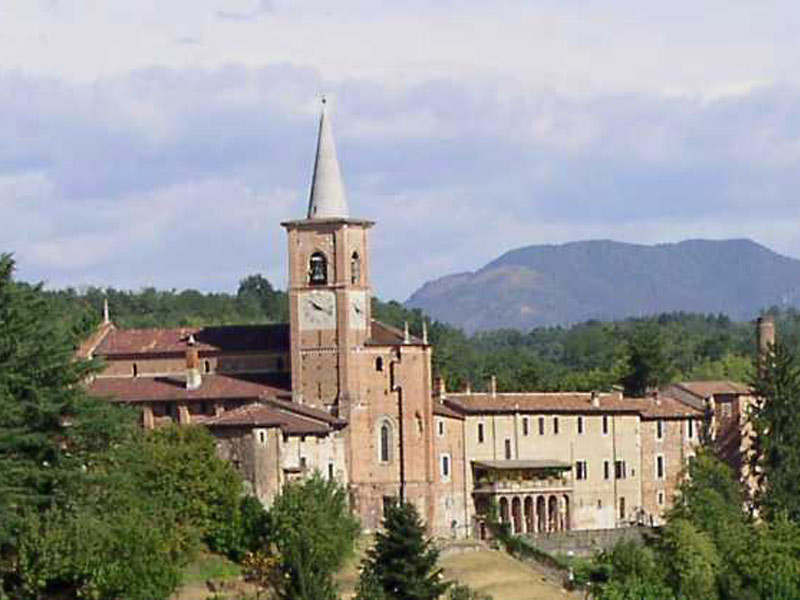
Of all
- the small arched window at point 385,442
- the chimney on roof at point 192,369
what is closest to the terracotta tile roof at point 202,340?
the chimney on roof at point 192,369

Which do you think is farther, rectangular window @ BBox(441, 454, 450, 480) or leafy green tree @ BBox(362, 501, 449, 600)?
rectangular window @ BBox(441, 454, 450, 480)

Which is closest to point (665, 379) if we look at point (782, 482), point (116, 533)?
point (782, 482)

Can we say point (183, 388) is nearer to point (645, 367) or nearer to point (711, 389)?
point (711, 389)

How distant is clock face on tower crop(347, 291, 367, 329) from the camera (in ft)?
289

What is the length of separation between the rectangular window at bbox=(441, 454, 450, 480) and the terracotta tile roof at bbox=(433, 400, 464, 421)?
5.09ft

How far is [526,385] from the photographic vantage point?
122m

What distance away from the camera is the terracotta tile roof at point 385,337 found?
3492 inches

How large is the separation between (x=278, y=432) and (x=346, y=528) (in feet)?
17.1

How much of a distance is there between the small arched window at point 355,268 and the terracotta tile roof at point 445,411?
19.9 ft

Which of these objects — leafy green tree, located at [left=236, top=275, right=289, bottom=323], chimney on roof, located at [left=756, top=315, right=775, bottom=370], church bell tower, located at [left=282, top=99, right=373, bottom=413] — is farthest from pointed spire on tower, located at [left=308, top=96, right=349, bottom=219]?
leafy green tree, located at [left=236, top=275, right=289, bottom=323]

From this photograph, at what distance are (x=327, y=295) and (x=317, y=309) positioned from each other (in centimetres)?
62

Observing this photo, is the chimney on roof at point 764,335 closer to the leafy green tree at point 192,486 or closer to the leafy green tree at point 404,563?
the leafy green tree at point 192,486

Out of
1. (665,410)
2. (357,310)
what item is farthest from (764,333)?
(357,310)

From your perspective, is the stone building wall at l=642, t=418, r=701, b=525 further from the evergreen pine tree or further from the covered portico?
the evergreen pine tree
